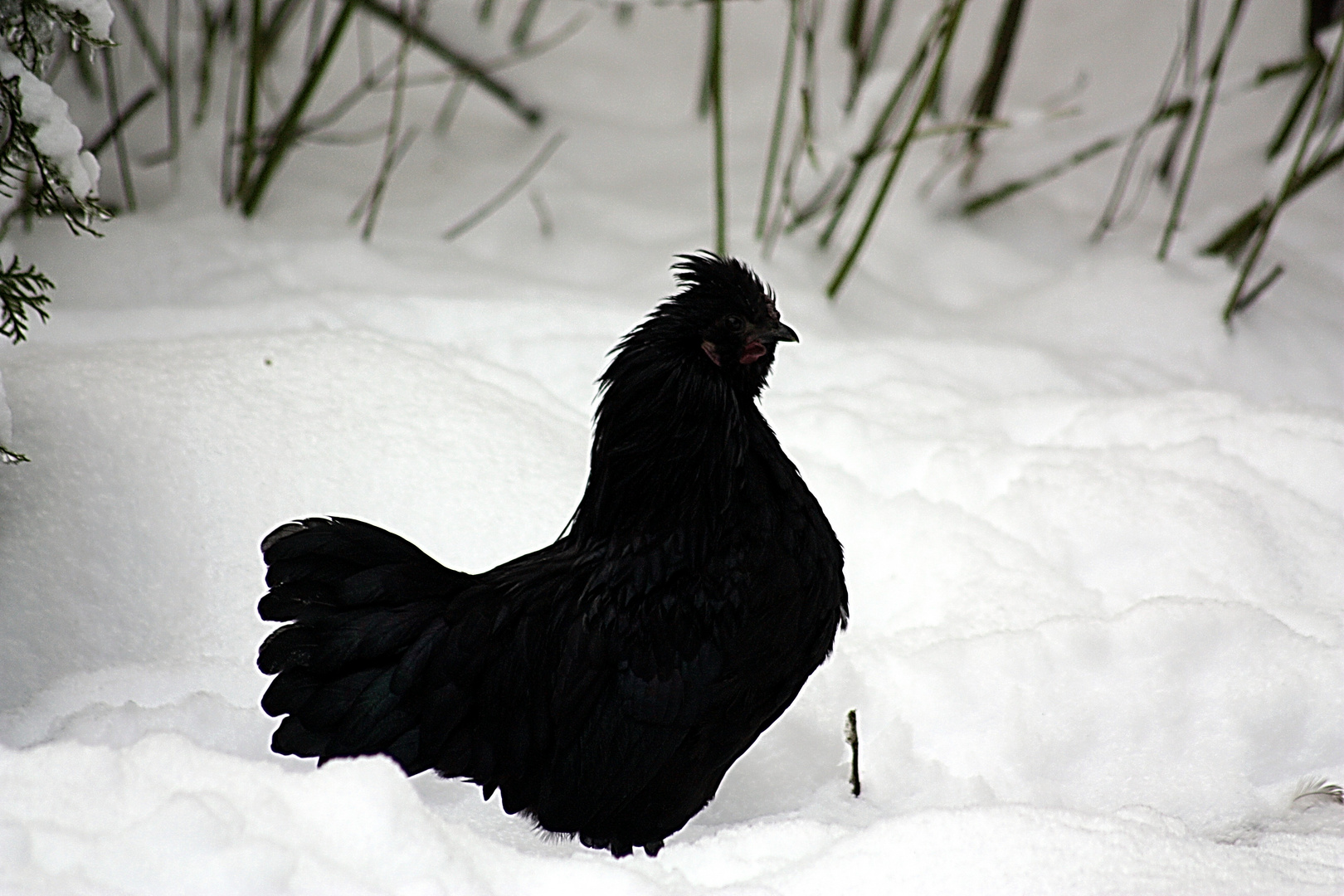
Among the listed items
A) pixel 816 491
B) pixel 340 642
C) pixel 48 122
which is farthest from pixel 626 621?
pixel 48 122

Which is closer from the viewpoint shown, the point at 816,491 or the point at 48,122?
the point at 48,122

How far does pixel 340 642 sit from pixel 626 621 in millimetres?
426

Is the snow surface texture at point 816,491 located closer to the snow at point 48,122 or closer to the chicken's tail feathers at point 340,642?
the chicken's tail feathers at point 340,642

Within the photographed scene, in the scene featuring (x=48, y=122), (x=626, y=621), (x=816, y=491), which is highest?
(x=48, y=122)

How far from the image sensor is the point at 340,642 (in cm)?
174

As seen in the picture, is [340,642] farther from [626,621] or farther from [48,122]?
[48,122]

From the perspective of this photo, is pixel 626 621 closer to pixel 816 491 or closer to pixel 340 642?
pixel 340 642

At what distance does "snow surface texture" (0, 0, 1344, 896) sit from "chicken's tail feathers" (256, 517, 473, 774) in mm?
153

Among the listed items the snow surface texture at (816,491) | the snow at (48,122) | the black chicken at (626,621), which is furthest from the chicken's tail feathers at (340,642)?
the snow at (48,122)

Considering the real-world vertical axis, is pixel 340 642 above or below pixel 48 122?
below

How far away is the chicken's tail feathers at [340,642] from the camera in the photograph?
5.58ft

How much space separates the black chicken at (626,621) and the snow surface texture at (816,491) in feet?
0.46

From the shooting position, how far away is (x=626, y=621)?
1.78 m

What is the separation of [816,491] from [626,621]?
87 cm
